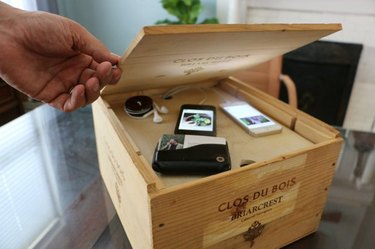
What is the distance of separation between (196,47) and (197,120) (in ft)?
0.65

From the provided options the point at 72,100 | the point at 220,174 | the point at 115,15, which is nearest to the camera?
the point at 220,174

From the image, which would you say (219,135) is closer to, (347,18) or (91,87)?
(91,87)

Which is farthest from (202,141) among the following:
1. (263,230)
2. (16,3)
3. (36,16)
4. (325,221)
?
(16,3)

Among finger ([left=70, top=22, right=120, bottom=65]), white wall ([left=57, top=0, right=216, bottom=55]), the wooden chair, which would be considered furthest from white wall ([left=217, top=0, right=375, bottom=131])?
finger ([left=70, top=22, right=120, bottom=65])

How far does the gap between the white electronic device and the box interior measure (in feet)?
0.04

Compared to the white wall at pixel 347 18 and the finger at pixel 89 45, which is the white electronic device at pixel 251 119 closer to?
the finger at pixel 89 45

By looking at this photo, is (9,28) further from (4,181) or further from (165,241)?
(165,241)

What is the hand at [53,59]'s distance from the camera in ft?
2.02

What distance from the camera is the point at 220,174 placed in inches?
16.2

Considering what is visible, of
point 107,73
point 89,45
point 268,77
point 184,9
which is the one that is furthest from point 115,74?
point 184,9

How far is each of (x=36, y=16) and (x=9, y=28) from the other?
0.07 metres

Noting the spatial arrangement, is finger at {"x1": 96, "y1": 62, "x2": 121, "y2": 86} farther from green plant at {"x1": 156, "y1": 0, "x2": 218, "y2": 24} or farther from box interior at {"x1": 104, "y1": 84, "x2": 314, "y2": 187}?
green plant at {"x1": 156, "y1": 0, "x2": 218, "y2": 24}

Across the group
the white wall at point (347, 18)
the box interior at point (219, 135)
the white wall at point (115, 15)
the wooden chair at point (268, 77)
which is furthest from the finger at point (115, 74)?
the white wall at point (115, 15)

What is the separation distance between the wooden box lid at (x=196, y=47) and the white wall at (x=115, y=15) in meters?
2.11
